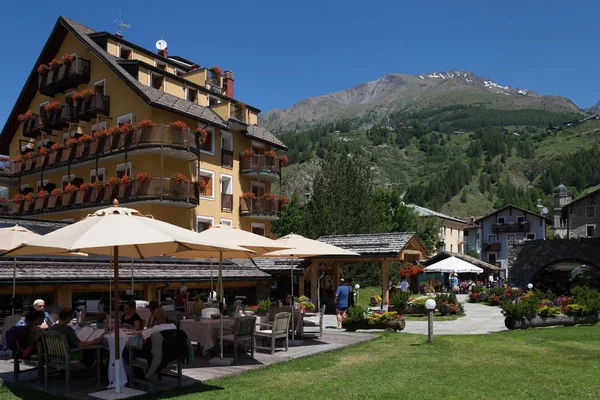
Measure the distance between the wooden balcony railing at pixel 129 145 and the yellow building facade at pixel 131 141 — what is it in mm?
55

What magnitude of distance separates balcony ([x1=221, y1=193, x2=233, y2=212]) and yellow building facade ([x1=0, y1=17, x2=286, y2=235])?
8cm

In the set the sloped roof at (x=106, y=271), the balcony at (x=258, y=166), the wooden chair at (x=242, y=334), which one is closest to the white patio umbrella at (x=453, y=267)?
the sloped roof at (x=106, y=271)

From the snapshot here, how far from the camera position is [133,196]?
29.1 metres

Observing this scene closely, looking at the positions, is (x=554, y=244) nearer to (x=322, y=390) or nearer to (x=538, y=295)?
(x=538, y=295)

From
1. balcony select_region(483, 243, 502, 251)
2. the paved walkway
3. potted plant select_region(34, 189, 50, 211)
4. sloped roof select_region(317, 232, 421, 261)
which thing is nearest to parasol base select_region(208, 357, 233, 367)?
the paved walkway

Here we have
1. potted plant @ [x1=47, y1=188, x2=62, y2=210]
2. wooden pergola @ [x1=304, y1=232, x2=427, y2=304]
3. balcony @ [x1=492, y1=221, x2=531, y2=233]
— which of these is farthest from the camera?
balcony @ [x1=492, y1=221, x2=531, y2=233]

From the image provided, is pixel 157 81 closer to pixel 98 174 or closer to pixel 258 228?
pixel 98 174

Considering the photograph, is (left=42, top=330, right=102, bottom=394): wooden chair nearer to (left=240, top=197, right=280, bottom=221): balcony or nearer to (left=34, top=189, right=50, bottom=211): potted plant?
(left=34, top=189, right=50, bottom=211): potted plant

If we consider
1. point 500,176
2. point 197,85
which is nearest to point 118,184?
point 197,85

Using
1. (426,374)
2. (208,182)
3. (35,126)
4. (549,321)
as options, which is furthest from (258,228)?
(426,374)

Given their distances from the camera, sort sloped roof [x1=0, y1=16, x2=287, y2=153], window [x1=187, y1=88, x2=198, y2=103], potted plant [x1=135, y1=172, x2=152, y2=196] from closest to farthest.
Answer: potted plant [x1=135, y1=172, x2=152, y2=196], sloped roof [x1=0, y1=16, x2=287, y2=153], window [x1=187, y1=88, x2=198, y2=103]

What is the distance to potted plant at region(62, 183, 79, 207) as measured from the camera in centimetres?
3168

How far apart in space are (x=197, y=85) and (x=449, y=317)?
20.1 metres

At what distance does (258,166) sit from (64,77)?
12.3m
